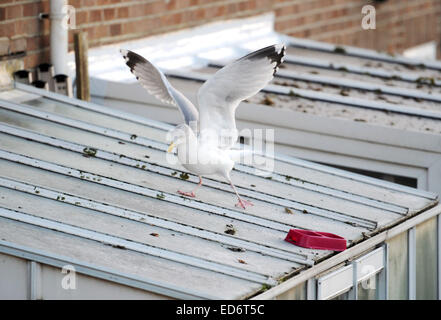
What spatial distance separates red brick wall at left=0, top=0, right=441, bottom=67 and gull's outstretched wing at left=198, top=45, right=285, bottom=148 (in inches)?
106

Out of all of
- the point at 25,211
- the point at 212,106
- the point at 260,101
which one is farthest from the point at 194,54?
the point at 25,211

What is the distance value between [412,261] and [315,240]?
52.1 inches

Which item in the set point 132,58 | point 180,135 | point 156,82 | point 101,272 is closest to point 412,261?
point 180,135

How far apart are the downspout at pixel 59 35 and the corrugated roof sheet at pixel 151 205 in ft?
2.10

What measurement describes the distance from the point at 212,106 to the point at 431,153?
2476mm

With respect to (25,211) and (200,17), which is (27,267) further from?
(200,17)

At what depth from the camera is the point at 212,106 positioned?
6.08 meters

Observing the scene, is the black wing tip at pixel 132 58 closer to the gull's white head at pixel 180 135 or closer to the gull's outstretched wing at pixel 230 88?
the gull's outstretched wing at pixel 230 88

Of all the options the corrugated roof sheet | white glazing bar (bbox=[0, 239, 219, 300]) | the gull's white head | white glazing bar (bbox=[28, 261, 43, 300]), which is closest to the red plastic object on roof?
the corrugated roof sheet

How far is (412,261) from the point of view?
22.0ft

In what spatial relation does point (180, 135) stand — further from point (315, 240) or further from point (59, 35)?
point (59, 35)

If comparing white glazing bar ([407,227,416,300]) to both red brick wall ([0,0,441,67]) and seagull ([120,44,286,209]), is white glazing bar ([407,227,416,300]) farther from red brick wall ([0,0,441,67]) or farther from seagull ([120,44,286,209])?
red brick wall ([0,0,441,67])

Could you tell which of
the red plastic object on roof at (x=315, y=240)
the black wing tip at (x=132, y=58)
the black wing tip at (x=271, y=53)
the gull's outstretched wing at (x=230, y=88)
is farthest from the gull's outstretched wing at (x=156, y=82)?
the red plastic object on roof at (x=315, y=240)

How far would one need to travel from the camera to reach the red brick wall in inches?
329
